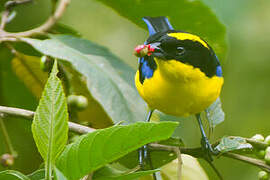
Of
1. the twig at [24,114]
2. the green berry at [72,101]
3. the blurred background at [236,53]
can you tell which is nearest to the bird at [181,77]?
the green berry at [72,101]

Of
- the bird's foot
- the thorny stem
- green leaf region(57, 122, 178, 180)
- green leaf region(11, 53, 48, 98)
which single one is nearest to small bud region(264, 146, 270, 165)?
the thorny stem

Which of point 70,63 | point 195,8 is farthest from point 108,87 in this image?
point 195,8

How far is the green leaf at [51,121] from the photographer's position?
990mm

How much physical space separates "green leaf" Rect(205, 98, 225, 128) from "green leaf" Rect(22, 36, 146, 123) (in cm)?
30

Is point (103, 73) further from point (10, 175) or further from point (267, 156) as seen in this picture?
point (10, 175)

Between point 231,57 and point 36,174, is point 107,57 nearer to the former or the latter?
point 36,174

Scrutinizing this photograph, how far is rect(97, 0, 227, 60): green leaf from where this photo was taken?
2.25 metres

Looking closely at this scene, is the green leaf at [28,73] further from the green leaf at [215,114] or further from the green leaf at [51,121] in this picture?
the green leaf at [51,121]

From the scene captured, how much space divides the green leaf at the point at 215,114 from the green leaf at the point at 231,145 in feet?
1.20

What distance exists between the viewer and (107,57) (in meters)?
2.22

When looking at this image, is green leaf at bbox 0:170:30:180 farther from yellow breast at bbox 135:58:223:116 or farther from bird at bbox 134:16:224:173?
yellow breast at bbox 135:58:223:116

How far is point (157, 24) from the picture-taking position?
88.8 inches

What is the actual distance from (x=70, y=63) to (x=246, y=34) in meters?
2.65

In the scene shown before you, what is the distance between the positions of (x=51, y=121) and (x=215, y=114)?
3.39 ft
